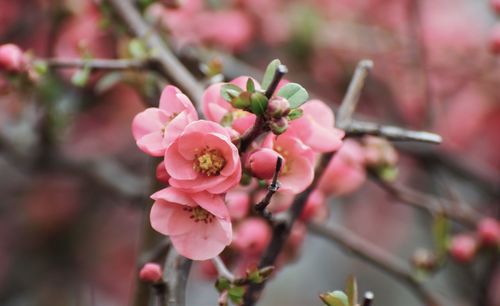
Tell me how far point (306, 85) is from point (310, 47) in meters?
0.13

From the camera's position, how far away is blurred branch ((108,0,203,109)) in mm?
910

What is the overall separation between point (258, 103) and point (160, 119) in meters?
0.10

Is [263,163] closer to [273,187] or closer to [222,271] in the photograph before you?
[273,187]

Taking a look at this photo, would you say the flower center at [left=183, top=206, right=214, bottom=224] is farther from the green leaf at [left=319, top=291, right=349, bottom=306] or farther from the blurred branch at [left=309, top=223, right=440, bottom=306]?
the blurred branch at [left=309, top=223, right=440, bottom=306]

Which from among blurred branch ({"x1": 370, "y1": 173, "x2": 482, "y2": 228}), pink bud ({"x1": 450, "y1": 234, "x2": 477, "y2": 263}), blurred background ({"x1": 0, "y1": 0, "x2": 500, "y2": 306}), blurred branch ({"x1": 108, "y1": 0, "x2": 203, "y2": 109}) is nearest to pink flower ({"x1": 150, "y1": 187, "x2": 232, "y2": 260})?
blurred branch ({"x1": 108, "y1": 0, "x2": 203, "y2": 109})

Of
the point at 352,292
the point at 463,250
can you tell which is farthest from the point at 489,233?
the point at 352,292

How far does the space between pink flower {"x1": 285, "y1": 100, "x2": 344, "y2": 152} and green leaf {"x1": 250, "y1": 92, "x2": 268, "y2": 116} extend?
0.08 meters

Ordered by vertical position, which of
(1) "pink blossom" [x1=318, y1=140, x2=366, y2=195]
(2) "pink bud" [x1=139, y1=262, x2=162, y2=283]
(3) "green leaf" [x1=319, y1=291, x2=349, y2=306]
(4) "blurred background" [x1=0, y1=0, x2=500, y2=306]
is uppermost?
(3) "green leaf" [x1=319, y1=291, x2=349, y2=306]

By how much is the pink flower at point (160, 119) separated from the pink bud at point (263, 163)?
0.20ft

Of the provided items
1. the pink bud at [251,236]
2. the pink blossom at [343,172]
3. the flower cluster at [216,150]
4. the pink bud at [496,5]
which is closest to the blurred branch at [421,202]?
the pink blossom at [343,172]

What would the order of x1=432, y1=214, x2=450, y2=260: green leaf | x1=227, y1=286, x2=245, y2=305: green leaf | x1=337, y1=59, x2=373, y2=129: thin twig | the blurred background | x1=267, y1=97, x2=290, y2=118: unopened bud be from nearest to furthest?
x1=267, y1=97, x2=290, y2=118: unopened bud → x1=227, y1=286, x2=245, y2=305: green leaf → x1=337, y1=59, x2=373, y2=129: thin twig → x1=432, y1=214, x2=450, y2=260: green leaf → the blurred background

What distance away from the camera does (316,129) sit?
2.38 feet

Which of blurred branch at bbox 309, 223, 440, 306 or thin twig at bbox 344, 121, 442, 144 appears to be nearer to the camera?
thin twig at bbox 344, 121, 442, 144

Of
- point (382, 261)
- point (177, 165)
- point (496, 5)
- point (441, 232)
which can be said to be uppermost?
point (496, 5)
